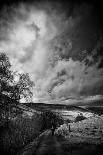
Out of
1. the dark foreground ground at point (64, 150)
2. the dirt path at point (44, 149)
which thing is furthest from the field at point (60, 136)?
the dirt path at point (44, 149)

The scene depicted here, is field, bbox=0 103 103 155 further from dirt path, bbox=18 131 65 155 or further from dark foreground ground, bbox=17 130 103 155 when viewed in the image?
dirt path, bbox=18 131 65 155

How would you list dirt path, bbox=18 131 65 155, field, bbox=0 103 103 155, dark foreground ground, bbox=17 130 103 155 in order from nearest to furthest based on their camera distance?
dark foreground ground, bbox=17 130 103 155, dirt path, bbox=18 131 65 155, field, bbox=0 103 103 155

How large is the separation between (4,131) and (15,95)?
4.93 meters

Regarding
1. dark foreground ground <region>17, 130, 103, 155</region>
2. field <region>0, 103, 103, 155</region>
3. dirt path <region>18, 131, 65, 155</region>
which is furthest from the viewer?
field <region>0, 103, 103, 155</region>

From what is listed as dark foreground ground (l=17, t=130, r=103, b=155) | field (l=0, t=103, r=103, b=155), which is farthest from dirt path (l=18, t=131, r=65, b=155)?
field (l=0, t=103, r=103, b=155)

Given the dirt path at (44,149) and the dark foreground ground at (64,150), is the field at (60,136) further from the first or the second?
the dirt path at (44,149)

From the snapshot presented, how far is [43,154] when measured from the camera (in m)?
13.8

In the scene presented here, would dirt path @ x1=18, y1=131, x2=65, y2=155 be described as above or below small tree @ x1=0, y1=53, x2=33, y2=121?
below

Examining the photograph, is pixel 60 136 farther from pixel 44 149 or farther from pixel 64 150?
pixel 64 150

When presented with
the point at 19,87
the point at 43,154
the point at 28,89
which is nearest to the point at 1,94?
the point at 19,87

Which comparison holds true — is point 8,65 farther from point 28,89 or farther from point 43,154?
point 43,154

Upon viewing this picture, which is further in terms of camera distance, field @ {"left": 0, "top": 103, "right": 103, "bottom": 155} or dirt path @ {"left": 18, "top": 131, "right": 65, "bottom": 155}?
field @ {"left": 0, "top": 103, "right": 103, "bottom": 155}

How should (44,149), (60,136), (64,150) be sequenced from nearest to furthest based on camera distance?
1. (64,150)
2. (44,149)
3. (60,136)

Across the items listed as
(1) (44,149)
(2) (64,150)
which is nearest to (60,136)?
(1) (44,149)
